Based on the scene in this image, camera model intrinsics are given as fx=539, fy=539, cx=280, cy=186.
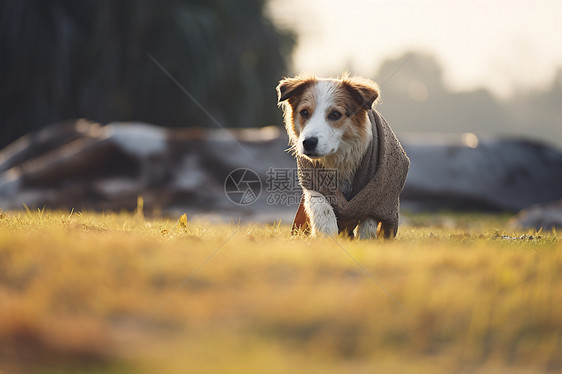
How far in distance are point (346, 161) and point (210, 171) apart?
5.86 m

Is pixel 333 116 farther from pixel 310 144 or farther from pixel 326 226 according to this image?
pixel 326 226

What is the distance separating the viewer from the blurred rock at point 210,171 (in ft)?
31.3

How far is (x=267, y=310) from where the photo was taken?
6.72ft

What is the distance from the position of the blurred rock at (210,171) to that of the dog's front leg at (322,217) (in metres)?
3.31

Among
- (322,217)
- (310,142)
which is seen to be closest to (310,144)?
(310,142)

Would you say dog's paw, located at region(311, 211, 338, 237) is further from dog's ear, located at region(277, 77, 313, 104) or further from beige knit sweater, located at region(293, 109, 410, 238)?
dog's ear, located at region(277, 77, 313, 104)

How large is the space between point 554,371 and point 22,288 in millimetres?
2117

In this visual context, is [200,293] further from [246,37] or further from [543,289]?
[246,37]

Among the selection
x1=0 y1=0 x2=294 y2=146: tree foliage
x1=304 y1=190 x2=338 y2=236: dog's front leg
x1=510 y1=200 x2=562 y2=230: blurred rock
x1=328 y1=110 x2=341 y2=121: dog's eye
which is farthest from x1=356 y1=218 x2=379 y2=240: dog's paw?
x1=0 y1=0 x2=294 y2=146: tree foliage

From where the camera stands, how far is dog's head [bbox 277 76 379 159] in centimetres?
443

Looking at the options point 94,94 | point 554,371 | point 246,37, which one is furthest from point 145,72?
point 554,371

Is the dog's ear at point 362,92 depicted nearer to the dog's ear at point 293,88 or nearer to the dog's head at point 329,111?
the dog's head at point 329,111

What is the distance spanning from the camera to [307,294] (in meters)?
2.21

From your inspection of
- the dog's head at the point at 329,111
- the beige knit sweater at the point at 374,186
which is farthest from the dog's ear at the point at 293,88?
the beige knit sweater at the point at 374,186
